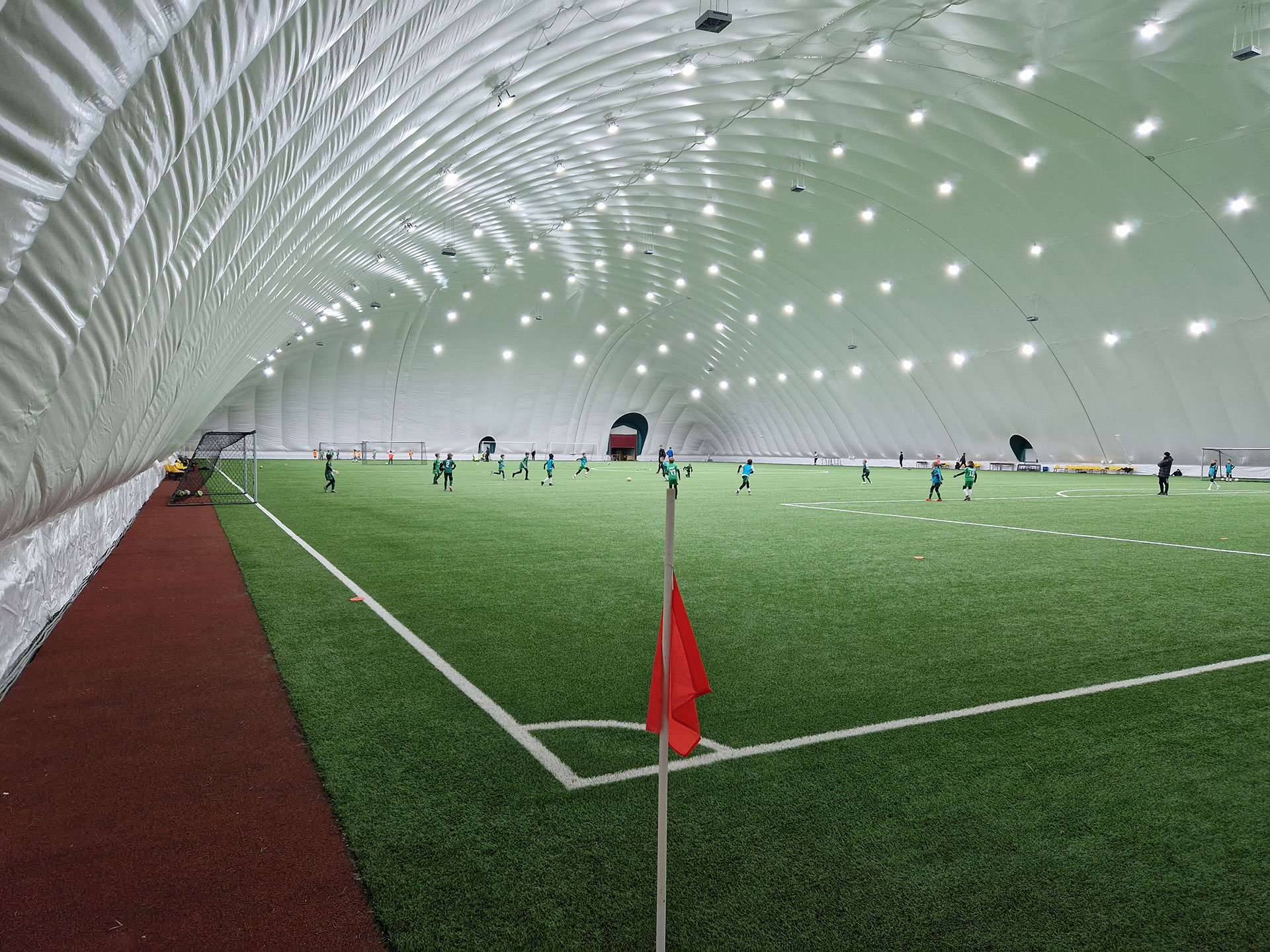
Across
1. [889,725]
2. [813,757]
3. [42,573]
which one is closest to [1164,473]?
[889,725]

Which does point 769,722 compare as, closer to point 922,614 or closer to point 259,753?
point 259,753

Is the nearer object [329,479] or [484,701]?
[484,701]

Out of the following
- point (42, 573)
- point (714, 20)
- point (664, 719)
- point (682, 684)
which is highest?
point (714, 20)

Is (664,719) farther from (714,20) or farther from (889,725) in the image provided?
(714,20)

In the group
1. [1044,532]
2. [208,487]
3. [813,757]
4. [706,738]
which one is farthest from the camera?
[208,487]

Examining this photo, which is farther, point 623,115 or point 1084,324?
Answer: point 1084,324

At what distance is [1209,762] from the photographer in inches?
184

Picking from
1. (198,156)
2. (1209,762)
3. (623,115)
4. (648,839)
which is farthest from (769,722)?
(623,115)

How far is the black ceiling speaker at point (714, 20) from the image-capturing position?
17.6 m

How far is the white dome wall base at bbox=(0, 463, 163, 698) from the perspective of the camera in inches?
254

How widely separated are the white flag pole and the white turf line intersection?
1.60 m

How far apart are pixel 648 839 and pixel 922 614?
6116 mm

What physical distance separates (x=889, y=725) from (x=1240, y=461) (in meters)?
47.0

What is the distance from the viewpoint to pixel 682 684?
3111mm
